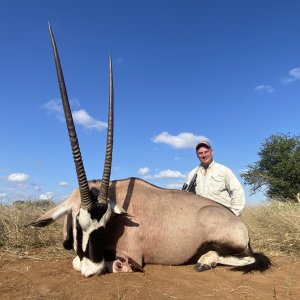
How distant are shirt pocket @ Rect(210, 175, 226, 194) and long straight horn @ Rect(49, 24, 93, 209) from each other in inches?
104

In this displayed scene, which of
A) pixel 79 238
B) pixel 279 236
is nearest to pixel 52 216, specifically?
pixel 79 238

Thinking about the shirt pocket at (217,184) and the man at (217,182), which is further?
the shirt pocket at (217,184)

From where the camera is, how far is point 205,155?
6.53 metres

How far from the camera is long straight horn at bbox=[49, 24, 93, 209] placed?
4.14m

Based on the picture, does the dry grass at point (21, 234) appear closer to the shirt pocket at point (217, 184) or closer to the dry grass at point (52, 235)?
the dry grass at point (52, 235)

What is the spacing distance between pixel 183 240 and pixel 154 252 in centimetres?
36

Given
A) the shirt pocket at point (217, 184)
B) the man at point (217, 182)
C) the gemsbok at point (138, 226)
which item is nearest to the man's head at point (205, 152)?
the man at point (217, 182)

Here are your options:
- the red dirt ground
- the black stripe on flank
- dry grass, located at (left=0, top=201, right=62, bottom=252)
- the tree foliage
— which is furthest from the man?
the tree foliage

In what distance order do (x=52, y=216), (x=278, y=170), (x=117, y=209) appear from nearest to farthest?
(x=117, y=209)
(x=52, y=216)
(x=278, y=170)

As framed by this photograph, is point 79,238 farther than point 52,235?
No

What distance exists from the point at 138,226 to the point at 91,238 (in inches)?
28.4

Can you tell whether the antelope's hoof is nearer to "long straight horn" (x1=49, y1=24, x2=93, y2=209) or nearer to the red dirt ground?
the red dirt ground

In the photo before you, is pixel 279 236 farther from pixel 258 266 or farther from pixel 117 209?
pixel 117 209

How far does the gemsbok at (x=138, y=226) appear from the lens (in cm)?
425
